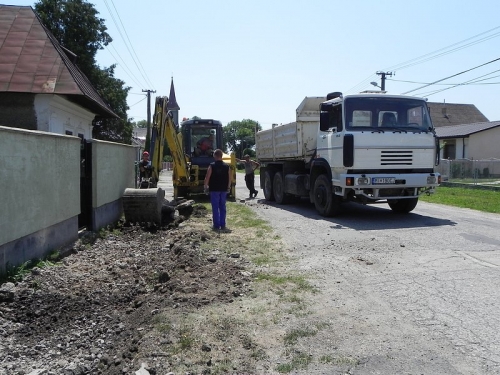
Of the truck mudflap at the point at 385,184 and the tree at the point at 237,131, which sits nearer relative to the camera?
the truck mudflap at the point at 385,184

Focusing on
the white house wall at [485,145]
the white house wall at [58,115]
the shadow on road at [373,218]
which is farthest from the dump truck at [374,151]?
the white house wall at [485,145]

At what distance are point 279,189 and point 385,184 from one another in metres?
5.99

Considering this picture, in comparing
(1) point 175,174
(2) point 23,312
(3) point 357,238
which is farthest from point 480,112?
(2) point 23,312

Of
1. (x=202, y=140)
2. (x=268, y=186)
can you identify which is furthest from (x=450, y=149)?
(x=202, y=140)

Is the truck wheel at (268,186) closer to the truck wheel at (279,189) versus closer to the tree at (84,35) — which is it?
the truck wheel at (279,189)

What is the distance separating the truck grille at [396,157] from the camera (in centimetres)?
1126

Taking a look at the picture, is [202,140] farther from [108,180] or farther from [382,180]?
[382,180]

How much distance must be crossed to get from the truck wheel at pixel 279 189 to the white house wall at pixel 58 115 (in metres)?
6.81

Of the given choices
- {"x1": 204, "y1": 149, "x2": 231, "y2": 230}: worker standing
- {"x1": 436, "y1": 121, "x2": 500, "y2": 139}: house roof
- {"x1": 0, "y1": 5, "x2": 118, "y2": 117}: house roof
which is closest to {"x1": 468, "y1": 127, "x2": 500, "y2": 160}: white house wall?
{"x1": 436, "y1": 121, "x2": 500, "y2": 139}: house roof

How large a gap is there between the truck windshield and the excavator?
4.82 metres

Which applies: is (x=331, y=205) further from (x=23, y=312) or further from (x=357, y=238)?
(x=23, y=312)

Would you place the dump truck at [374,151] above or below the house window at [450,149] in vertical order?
below

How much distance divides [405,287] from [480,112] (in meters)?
62.1

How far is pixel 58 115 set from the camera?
13938 mm
